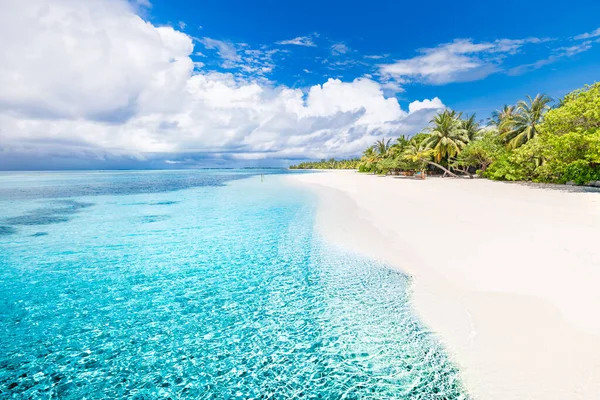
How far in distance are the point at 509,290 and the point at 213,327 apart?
218 inches

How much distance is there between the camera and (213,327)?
5.14m

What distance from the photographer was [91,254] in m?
9.88

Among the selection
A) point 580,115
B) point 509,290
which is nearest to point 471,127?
point 580,115

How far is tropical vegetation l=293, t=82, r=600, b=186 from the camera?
1948 cm

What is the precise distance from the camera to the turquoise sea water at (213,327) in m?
3.76

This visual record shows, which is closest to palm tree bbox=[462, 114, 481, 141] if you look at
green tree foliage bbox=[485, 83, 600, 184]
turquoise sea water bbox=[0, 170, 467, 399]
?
green tree foliage bbox=[485, 83, 600, 184]

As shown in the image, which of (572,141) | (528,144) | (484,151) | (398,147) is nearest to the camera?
(572,141)

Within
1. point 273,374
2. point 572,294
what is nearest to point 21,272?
point 273,374

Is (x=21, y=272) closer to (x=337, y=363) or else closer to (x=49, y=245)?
(x=49, y=245)

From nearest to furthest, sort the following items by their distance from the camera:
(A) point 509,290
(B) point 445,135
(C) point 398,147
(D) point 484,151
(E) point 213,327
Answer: (E) point 213,327, (A) point 509,290, (D) point 484,151, (B) point 445,135, (C) point 398,147

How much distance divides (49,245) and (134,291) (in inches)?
284

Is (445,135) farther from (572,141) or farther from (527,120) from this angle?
(572,141)

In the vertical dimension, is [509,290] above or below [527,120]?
below

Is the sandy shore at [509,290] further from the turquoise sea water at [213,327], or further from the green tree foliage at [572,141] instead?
the green tree foliage at [572,141]
